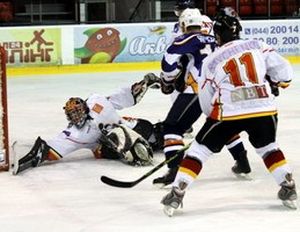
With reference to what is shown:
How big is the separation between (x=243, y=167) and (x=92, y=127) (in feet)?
3.80

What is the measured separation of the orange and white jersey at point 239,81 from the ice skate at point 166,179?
0.79 meters

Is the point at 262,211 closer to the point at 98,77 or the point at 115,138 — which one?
the point at 115,138

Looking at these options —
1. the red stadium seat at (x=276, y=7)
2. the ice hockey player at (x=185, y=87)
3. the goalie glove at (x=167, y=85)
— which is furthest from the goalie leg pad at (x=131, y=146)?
the red stadium seat at (x=276, y=7)

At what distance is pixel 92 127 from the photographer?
541 centimetres

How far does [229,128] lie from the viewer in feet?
12.6

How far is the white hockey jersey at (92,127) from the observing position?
5355mm

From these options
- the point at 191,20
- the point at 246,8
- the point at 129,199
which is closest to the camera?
the point at 129,199

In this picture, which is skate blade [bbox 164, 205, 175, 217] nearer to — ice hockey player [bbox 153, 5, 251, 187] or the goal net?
ice hockey player [bbox 153, 5, 251, 187]

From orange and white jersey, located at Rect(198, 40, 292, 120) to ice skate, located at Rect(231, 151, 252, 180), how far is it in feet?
3.23

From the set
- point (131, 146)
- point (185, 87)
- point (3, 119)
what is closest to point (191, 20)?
point (185, 87)

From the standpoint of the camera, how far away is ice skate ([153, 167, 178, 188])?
453 centimetres

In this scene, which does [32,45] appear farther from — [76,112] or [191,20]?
[191,20]

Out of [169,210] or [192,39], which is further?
[192,39]

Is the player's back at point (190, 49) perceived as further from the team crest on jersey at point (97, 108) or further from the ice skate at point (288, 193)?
the team crest on jersey at point (97, 108)
